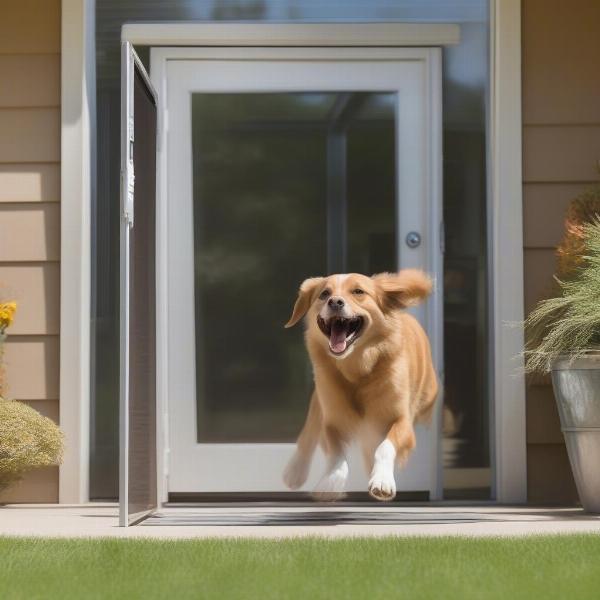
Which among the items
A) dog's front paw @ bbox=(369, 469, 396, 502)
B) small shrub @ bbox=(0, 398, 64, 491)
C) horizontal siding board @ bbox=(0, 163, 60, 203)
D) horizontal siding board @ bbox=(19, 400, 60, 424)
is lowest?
dog's front paw @ bbox=(369, 469, 396, 502)

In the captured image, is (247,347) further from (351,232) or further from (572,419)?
(572,419)

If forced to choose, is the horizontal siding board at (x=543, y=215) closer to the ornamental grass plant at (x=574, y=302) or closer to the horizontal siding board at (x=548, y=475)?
the ornamental grass plant at (x=574, y=302)

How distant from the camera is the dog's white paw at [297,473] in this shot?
215 inches

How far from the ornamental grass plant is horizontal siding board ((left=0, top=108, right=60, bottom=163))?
6.74 ft

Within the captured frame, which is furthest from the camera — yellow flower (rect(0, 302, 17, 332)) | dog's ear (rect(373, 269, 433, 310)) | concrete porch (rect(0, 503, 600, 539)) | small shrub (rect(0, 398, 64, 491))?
yellow flower (rect(0, 302, 17, 332))

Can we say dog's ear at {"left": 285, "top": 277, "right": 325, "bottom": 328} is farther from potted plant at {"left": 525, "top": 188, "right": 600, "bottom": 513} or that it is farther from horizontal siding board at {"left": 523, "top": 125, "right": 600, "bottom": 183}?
horizontal siding board at {"left": 523, "top": 125, "right": 600, "bottom": 183}

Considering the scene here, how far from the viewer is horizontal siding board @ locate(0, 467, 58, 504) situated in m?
5.32

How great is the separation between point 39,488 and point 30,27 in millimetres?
1880

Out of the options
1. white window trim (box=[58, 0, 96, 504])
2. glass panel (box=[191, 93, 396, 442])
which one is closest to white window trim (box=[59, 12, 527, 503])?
white window trim (box=[58, 0, 96, 504])

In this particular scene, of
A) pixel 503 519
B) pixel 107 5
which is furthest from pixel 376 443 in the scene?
pixel 107 5

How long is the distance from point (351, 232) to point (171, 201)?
76 cm

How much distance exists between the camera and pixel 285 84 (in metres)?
5.54

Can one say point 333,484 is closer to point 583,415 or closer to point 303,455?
point 303,455

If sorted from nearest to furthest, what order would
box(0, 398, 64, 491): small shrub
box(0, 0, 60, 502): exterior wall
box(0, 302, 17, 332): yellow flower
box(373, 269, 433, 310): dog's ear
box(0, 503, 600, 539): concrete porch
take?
box(0, 503, 600, 539): concrete porch, box(0, 398, 64, 491): small shrub, box(373, 269, 433, 310): dog's ear, box(0, 302, 17, 332): yellow flower, box(0, 0, 60, 502): exterior wall
